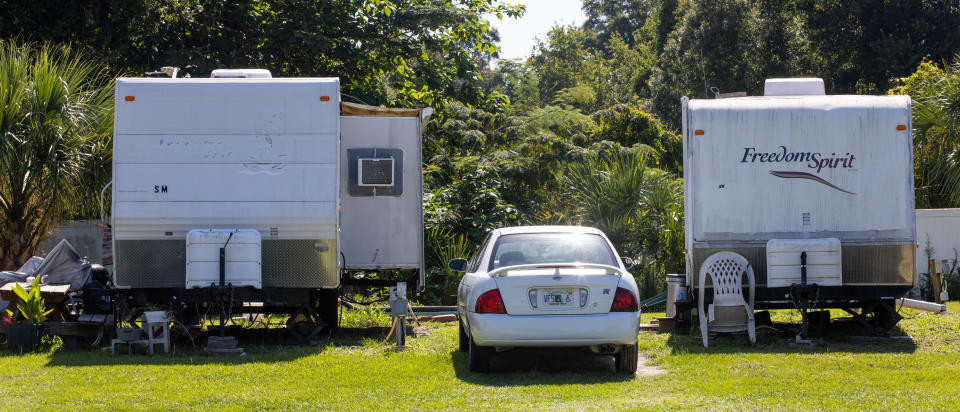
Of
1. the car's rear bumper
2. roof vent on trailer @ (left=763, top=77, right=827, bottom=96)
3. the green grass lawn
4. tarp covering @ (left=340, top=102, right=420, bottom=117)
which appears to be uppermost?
roof vent on trailer @ (left=763, top=77, right=827, bottom=96)

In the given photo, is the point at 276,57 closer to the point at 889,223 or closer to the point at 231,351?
the point at 231,351

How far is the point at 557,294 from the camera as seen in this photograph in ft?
27.5

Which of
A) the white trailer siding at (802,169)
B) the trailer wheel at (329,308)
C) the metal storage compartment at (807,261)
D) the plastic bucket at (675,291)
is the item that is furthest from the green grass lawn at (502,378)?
the white trailer siding at (802,169)

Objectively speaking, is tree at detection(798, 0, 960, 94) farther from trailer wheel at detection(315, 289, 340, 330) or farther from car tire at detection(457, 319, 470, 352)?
car tire at detection(457, 319, 470, 352)

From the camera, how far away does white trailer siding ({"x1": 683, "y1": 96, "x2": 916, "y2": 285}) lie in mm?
10656

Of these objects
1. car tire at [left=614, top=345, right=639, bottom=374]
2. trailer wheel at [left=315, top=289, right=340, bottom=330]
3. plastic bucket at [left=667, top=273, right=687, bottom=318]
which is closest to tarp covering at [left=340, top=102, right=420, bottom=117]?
trailer wheel at [left=315, top=289, right=340, bottom=330]

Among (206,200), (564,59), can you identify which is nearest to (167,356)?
(206,200)

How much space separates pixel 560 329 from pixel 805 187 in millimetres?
4052

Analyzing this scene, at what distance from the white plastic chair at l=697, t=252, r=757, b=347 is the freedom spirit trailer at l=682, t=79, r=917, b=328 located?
0.19 meters

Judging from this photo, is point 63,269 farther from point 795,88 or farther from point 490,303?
point 795,88

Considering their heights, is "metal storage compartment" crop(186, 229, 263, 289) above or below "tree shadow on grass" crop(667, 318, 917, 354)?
above

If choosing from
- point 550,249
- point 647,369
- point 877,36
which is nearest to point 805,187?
point 647,369

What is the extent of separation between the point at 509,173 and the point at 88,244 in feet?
27.7

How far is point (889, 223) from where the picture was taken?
1063cm
